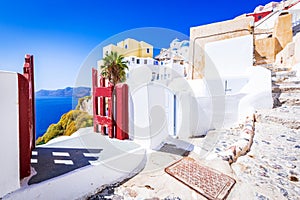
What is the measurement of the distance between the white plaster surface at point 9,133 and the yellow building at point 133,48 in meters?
20.5

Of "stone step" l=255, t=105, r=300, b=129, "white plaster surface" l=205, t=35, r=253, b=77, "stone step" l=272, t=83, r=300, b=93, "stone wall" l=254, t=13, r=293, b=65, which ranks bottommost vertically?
"stone step" l=255, t=105, r=300, b=129

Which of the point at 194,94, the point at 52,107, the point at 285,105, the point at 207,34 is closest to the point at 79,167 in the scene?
the point at 194,94

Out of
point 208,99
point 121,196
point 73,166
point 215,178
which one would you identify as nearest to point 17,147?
point 73,166

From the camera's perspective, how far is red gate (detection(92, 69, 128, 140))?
3.03 m

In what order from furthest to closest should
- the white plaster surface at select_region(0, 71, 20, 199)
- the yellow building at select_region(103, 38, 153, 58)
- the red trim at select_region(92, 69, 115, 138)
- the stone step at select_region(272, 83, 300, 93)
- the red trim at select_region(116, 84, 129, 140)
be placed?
the yellow building at select_region(103, 38, 153, 58) → the stone step at select_region(272, 83, 300, 93) → the red trim at select_region(92, 69, 115, 138) → the red trim at select_region(116, 84, 129, 140) → the white plaster surface at select_region(0, 71, 20, 199)

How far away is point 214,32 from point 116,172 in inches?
545

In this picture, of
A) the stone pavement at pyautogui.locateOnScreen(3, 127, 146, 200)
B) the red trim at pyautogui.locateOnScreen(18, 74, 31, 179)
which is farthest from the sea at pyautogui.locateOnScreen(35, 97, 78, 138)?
the red trim at pyautogui.locateOnScreen(18, 74, 31, 179)

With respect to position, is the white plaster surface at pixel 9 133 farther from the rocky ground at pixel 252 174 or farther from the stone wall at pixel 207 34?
the stone wall at pixel 207 34

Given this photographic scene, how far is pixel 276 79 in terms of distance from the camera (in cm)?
710

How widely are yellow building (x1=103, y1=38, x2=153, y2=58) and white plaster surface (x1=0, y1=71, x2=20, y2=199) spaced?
20.5m

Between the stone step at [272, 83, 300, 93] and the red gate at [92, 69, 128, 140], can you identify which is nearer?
the red gate at [92, 69, 128, 140]

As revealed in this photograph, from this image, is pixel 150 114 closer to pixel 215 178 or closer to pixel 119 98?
pixel 119 98

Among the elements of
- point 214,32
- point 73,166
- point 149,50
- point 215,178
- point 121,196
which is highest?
point 149,50

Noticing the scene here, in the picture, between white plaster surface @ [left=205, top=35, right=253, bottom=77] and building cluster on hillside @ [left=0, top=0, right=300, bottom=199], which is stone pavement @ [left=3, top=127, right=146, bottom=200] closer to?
building cluster on hillside @ [left=0, top=0, right=300, bottom=199]
